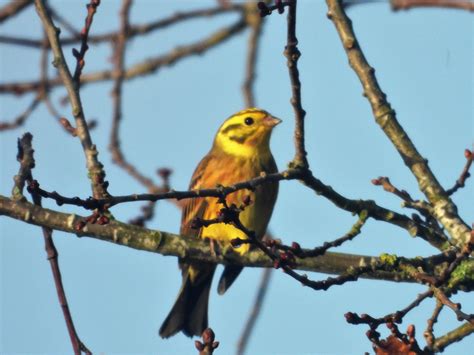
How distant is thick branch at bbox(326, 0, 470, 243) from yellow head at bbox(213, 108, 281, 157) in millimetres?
1704

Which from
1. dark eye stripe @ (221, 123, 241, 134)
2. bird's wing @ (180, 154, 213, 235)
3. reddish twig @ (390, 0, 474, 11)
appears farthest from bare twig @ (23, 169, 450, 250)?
dark eye stripe @ (221, 123, 241, 134)

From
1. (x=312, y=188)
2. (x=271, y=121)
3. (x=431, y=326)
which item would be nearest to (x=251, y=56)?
(x=271, y=121)

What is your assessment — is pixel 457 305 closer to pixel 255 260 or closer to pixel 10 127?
pixel 255 260

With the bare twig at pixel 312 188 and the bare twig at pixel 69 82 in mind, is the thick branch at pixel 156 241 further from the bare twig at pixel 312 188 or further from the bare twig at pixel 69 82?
the bare twig at pixel 69 82

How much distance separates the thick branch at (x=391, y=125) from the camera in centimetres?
460

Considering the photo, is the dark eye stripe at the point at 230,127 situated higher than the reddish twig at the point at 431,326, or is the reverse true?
the dark eye stripe at the point at 230,127

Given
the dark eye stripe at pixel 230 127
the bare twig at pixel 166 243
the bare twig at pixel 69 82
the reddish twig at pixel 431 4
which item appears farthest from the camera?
the dark eye stripe at pixel 230 127

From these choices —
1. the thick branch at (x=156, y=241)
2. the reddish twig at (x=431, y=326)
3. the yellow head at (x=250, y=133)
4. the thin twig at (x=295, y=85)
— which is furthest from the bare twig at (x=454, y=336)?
the yellow head at (x=250, y=133)

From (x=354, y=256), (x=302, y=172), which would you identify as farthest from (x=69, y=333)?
(x=354, y=256)

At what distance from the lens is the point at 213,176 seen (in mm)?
6848

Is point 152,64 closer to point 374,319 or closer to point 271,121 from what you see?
point 271,121

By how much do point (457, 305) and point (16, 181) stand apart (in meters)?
1.95

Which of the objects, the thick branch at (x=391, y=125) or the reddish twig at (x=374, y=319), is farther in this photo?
the thick branch at (x=391, y=125)

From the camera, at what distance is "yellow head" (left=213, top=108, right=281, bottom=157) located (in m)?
6.88
